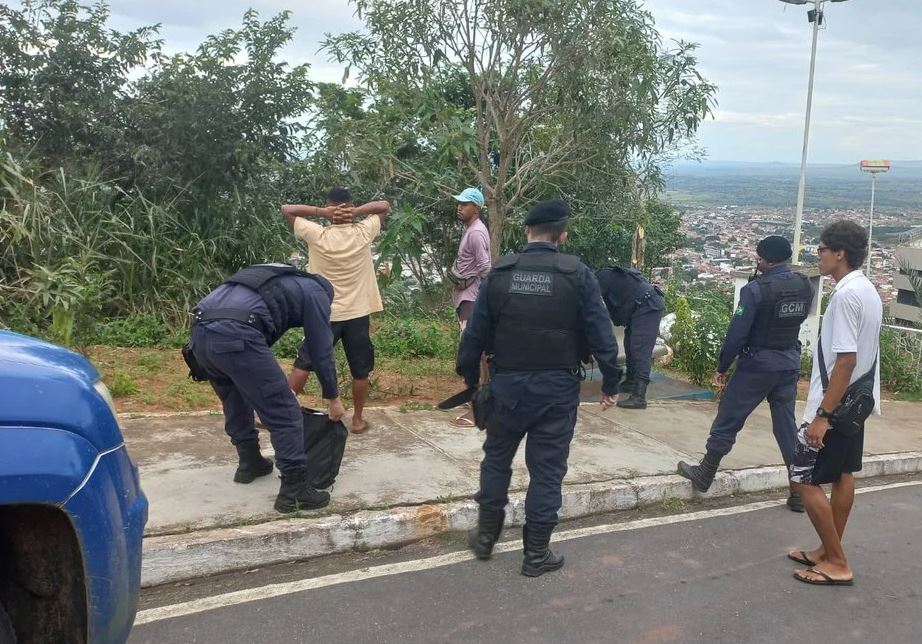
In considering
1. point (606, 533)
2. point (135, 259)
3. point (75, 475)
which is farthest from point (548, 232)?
point (135, 259)

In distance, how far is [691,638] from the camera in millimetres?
3438

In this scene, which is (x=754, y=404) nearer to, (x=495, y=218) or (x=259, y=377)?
(x=259, y=377)

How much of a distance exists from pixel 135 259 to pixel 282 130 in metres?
2.38

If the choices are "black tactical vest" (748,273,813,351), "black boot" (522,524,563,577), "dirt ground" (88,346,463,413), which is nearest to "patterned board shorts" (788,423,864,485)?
"black tactical vest" (748,273,813,351)

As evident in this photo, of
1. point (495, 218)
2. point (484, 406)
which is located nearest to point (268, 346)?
point (484, 406)

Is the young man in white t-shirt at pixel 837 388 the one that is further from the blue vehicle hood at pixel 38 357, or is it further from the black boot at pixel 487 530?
the blue vehicle hood at pixel 38 357

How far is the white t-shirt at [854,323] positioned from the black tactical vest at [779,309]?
0.87 metres

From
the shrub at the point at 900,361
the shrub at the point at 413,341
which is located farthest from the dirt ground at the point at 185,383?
the shrub at the point at 900,361

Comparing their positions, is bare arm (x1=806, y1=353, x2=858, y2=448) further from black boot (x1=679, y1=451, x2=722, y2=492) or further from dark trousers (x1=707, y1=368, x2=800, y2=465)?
black boot (x1=679, y1=451, x2=722, y2=492)

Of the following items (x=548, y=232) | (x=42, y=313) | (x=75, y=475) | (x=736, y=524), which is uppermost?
(x=548, y=232)

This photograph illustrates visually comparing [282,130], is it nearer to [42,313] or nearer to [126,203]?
[126,203]

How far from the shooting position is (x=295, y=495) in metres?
4.23

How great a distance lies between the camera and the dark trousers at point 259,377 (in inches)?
155

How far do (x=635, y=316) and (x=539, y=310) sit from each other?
3618 millimetres
